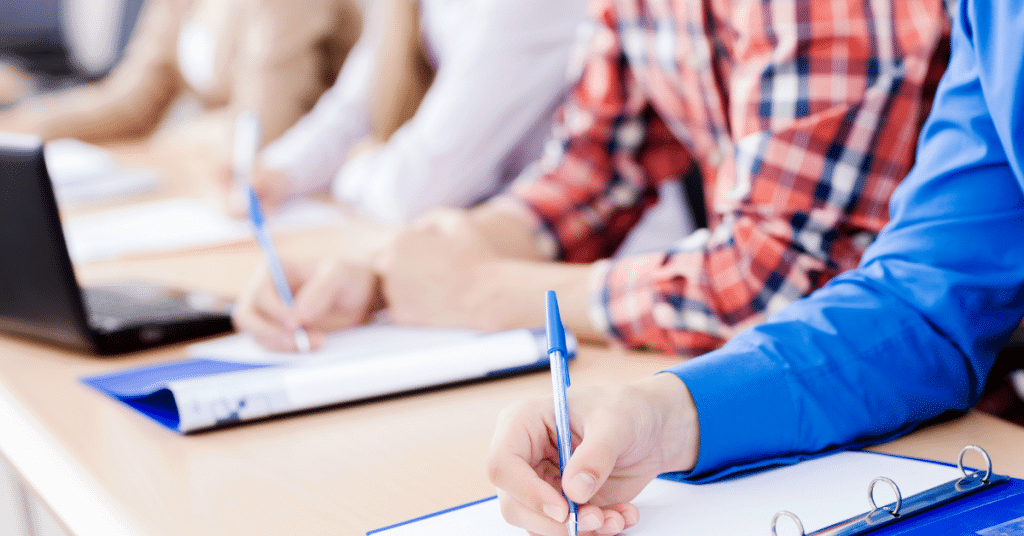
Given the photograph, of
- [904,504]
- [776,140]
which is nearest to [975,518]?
[904,504]

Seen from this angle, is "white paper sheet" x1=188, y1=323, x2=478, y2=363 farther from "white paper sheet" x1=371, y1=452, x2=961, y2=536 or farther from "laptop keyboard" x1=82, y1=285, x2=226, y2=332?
"white paper sheet" x1=371, y1=452, x2=961, y2=536

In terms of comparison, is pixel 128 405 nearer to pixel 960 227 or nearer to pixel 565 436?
pixel 565 436

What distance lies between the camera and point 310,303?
2.61 feet

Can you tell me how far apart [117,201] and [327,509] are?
1259 mm

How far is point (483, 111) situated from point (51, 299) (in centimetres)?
62

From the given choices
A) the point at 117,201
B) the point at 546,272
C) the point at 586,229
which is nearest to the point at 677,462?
the point at 546,272

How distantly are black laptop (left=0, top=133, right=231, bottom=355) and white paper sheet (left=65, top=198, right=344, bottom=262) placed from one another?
0.33m

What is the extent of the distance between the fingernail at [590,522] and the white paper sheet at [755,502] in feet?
0.08

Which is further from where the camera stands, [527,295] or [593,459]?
[527,295]

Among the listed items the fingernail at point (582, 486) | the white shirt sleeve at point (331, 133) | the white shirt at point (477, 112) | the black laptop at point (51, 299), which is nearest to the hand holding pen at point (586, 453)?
the fingernail at point (582, 486)

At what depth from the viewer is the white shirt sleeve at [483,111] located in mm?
1166

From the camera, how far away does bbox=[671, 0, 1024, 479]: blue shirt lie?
0.50 metres

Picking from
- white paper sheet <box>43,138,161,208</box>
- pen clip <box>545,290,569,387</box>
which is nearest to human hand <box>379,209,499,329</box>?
pen clip <box>545,290,569,387</box>

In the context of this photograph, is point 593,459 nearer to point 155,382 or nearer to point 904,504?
point 904,504
